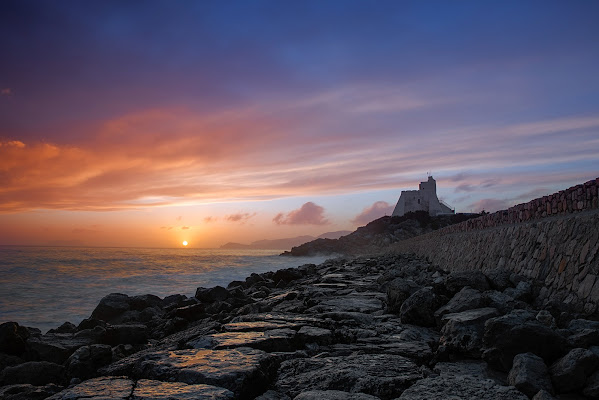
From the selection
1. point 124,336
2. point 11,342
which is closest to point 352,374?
point 124,336

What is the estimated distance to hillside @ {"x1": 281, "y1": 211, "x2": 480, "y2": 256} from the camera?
179ft

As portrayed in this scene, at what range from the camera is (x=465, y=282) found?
17.5 feet

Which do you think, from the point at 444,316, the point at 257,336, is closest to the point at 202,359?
the point at 257,336

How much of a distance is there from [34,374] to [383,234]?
5457cm

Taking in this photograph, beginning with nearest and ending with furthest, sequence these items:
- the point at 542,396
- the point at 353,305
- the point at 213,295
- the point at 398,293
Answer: the point at 542,396, the point at 398,293, the point at 353,305, the point at 213,295

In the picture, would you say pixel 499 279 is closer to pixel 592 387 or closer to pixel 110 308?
pixel 592 387

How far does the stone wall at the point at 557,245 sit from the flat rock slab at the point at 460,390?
1.70 meters

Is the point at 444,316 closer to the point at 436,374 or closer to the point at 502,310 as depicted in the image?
the point at 502,310

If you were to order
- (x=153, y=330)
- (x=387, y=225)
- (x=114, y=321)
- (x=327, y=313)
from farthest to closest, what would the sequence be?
(x=387, y=225) → (x=114, y=321) → (x=153, y=330) → (x=327, y=313)

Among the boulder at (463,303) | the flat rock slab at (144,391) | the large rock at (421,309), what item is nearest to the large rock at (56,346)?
the flat rock slab at (144,391)

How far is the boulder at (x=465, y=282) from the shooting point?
527cm

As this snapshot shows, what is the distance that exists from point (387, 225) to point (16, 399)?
64.4 m

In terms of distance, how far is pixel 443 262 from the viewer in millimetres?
12445

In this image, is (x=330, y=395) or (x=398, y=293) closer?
(x=330, y=395)
